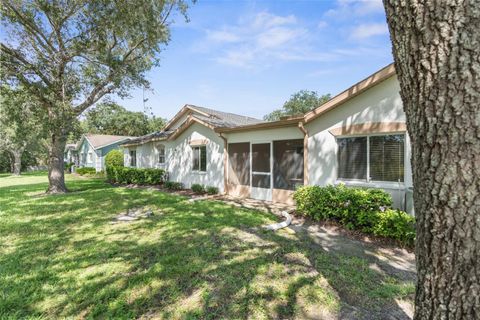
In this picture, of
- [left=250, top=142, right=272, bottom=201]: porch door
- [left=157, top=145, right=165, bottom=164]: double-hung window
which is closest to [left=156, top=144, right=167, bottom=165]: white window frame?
[left=157, top=145, right=165, bottom=164]: double-hung window

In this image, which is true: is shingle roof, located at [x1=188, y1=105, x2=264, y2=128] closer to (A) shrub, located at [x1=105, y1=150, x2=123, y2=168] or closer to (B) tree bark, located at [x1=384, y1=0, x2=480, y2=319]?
(A) shrub, located at [x1=105, y1=150, x2=123, y2=168]

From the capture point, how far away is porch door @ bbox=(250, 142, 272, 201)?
33.1 ft

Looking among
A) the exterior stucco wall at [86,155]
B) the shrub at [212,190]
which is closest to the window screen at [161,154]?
the shrub at [212,190]

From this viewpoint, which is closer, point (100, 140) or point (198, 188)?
point (198, 188)

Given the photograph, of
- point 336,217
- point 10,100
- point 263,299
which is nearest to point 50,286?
point 263,299

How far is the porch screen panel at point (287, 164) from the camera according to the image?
9000 millimetres

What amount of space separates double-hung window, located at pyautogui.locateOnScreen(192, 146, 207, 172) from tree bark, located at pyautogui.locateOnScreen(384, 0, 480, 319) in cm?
1174

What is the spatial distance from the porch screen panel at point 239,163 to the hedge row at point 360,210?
3.71 meters

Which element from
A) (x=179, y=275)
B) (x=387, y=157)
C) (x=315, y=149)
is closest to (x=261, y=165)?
(x=315, y=149)

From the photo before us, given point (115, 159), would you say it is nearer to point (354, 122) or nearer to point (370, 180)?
point (354, 122)

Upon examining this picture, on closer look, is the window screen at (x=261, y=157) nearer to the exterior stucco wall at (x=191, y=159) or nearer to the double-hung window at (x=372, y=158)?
the exterior stucco wall at (x=191, y=159)

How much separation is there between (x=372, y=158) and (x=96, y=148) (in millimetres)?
28175

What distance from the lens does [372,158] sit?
279 inches

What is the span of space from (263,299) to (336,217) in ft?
13.6
